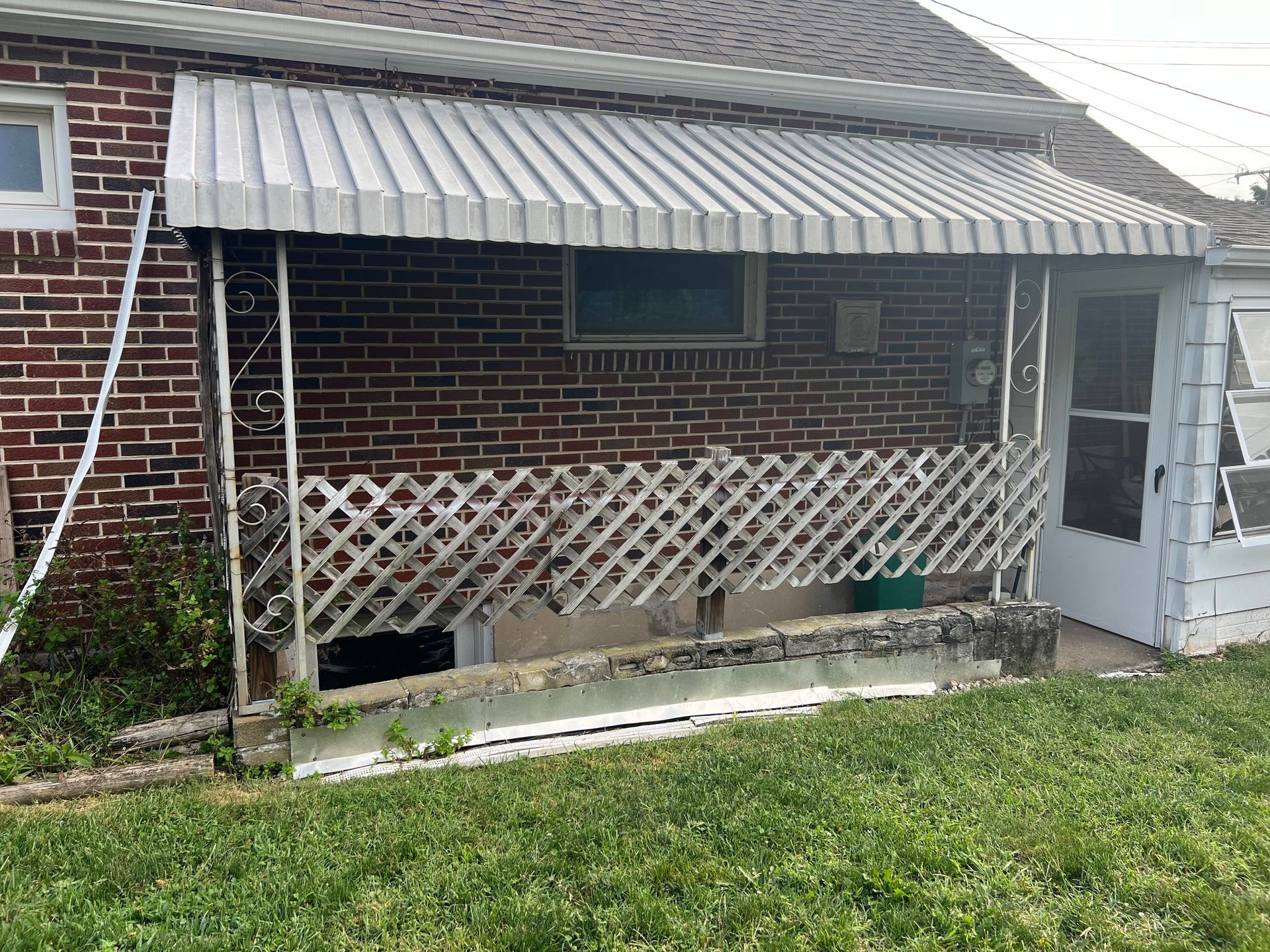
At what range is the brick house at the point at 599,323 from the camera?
174 inches

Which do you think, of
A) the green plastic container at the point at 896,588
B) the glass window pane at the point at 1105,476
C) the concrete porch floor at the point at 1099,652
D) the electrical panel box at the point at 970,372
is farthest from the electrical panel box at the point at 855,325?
the concrete porch floor at the point at 1099,652

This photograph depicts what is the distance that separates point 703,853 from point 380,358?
132 inches

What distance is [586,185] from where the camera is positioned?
14.9ft

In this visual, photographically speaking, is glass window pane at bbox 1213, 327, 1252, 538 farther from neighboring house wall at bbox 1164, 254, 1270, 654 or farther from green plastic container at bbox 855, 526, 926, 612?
green plastic container at bbox 855, 526, 926, 612

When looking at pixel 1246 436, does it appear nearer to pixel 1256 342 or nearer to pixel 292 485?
pixel 1256 342

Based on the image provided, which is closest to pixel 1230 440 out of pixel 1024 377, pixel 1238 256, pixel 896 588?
pixel 1238 256

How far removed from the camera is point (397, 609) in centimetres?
470

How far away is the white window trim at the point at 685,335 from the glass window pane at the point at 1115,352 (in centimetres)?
231

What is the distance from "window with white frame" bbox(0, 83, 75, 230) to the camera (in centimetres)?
464

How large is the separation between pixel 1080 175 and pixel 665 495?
17.7 ft

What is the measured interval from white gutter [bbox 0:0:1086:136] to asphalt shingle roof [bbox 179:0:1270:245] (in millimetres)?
164

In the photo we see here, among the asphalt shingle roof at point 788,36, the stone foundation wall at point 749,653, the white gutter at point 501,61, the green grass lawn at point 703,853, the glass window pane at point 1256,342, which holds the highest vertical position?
the asphalt shingle roof at point 788,36

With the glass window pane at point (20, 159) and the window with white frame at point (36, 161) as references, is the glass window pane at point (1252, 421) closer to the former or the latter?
the window with white frame at point (36, 161)

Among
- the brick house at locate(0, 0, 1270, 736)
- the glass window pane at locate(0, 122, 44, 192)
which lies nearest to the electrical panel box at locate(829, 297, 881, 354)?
the brick house at locate(0, 0, 1270, 736)
